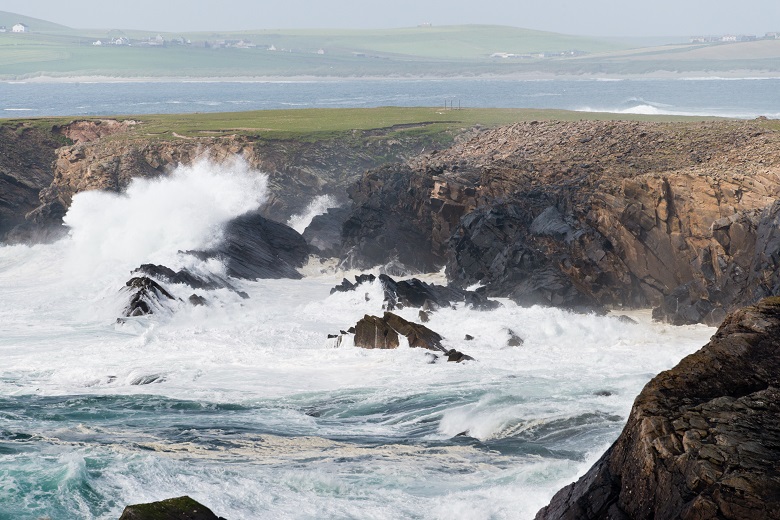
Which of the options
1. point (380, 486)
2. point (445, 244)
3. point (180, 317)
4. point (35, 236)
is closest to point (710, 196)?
point (445, 244)

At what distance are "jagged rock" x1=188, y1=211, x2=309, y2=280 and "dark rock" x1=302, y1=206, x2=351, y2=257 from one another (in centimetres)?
73

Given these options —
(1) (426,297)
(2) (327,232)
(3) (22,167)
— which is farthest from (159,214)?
(1) (426,297)

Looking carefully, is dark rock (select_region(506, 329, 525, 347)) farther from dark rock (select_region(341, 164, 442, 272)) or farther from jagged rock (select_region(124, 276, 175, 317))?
dark rock (select_region(341, 164, 442, 272))

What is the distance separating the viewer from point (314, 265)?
40.4 meters

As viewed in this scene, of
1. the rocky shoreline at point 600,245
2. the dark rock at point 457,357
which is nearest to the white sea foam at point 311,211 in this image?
the rocky shoreline at point 600,245

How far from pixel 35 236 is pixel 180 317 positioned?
20685mm

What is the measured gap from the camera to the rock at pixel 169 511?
1081 cm

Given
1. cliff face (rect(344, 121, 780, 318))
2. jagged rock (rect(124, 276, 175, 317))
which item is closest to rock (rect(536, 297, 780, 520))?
cliff face (rect(344, 121, 780, 318))

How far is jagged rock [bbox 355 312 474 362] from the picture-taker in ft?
80.6

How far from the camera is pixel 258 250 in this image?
39.9 metres

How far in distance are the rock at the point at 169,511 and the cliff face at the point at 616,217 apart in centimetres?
1914

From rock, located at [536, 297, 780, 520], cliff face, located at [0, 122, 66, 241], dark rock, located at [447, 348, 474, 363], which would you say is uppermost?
rock, located at [536, 297, 780, 520]

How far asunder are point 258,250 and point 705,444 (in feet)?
104

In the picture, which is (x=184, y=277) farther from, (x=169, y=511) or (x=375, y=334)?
(x=169, y=511)
